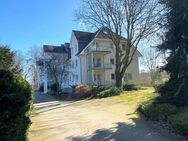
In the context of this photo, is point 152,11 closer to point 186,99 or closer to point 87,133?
point 186,99

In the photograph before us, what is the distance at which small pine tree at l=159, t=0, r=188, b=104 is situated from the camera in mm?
15695

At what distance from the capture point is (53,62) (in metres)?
48.8

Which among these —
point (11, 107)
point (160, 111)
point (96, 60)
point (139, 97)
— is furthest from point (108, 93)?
point (11, 107)

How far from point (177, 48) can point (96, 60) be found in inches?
1314

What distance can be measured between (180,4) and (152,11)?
2085cm

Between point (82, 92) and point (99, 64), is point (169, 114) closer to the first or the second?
point (82, 92)

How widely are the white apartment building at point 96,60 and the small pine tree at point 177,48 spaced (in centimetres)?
3003

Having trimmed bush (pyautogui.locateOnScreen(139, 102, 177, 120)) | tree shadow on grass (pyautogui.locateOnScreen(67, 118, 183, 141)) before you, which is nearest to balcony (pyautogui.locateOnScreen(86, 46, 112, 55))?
trimmed bush (pyautogui.locateOnScreen(139, 102, 177, 120))

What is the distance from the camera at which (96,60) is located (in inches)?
1948

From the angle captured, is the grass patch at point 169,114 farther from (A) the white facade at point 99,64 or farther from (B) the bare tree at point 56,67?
(B) the bare tree at point 56,67

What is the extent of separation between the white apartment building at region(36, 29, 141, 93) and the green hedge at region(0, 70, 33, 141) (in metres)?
39.1

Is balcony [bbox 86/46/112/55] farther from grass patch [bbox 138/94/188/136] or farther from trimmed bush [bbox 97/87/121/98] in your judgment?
grass patch [bbox 138/94/188/136]

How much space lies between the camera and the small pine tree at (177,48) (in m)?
15.7

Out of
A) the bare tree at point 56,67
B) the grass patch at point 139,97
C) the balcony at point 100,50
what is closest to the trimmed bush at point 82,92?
the grass patch at point 139,97
